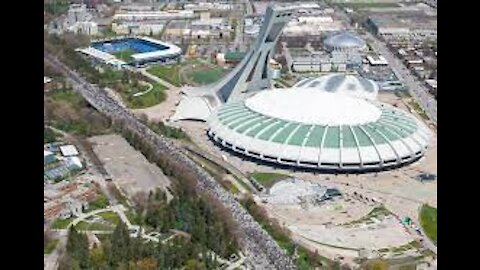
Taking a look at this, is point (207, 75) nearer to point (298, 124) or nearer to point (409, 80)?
point (409, 80)

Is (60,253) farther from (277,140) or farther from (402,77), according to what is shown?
(402,77)

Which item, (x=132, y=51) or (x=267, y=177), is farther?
(x=132, y=51)

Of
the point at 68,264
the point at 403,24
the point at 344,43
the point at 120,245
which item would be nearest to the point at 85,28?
the point at 344,43

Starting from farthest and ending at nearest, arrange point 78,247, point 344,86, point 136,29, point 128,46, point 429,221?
1. point 136,29
2. point 128,46
3. point 344,86
4. point 429,221
5. point 78,247

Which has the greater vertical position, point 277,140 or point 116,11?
point 116,11

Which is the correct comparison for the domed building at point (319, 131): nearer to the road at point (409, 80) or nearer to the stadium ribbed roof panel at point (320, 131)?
the stadium ribbed roof panel at point (320, 131)
